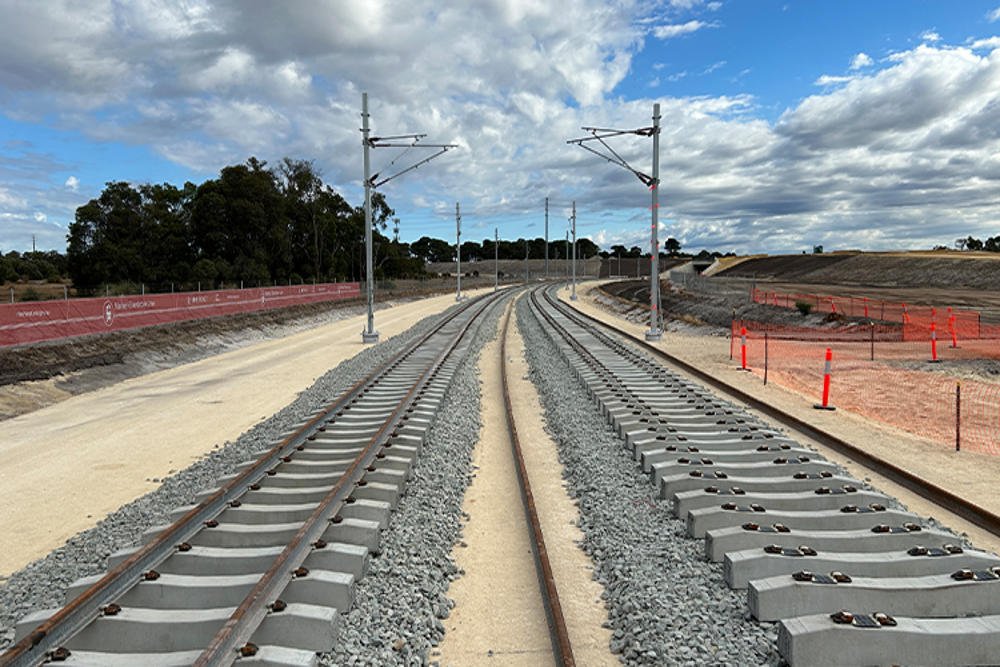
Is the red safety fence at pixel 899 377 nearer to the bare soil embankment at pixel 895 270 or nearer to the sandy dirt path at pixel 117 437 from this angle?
the sandy dirt path at pixel 117 437

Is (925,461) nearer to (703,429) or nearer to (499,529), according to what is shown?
(703,429)

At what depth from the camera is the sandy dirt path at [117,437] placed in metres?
8.17

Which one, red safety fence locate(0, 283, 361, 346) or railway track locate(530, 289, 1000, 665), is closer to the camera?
railway track locate(530, 289, 1000, 665)

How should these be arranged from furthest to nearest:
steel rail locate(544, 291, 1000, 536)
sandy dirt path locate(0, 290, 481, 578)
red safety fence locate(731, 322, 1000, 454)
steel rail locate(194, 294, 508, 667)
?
red safety fence locate(731, 322, 1000, 454), sandy dirt path locate(0, 290, 481, 578), steel rail locate(544, 291, 1000, 536), steel rail locate(194, 294, 508, 667)

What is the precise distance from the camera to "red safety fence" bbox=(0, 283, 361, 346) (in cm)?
2169

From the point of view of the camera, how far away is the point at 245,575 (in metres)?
5.21

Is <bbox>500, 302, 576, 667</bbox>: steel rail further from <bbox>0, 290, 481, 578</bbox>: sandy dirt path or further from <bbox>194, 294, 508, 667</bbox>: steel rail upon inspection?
<bbox>0, 290, 481, 578</bbox>: sandy dirt path

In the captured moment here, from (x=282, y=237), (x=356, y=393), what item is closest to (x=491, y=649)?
(x=356, y=393)

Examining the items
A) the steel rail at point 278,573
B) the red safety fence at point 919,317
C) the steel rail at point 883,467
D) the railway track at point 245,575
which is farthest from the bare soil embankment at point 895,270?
the railway track at point 245,575

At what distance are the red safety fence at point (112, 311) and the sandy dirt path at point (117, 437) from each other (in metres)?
4.59

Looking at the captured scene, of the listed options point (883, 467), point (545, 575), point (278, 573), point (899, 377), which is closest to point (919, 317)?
point (899, 377)

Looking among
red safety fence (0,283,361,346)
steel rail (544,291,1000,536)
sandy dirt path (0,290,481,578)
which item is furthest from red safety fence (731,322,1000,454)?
red safety fence (0,283,361,346)

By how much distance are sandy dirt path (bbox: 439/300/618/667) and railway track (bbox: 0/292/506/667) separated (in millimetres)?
911

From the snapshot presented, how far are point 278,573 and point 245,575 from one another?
0.39 metres
